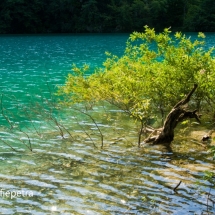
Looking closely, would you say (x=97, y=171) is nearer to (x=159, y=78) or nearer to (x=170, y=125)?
(x=170, y=125)

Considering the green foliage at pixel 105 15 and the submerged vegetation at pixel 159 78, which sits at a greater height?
the green foliage at pixel 105 15

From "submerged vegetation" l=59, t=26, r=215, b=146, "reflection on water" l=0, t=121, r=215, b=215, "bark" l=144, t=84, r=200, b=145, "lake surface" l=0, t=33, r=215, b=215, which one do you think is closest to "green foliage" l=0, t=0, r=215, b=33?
"lake surface" l=0, t=33, r=215, b=215

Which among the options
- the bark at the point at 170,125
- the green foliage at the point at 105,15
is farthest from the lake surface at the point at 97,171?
the green foliage at the point at 105,15

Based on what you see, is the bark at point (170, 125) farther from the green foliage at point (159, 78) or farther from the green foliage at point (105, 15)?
the green foliage at point (105, 15)

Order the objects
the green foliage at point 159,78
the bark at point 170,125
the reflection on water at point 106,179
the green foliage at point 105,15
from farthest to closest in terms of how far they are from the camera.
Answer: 1. the green foliage at point 105,15
2. the green foliage at point 159,78
3. the bark at point 170,125
4. the reflection on water at point 106,179

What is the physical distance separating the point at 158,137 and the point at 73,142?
3170 millimetres

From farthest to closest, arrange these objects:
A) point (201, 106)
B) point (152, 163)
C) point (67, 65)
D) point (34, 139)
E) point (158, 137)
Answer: point (67, 65), point (201, 106), point (34, 139), point (158, 137), point (152, 163)

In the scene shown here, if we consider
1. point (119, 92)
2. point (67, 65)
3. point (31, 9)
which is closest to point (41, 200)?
point (119, 92)

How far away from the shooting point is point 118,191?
9.70 metres

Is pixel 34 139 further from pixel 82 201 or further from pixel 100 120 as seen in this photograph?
pixel 82 201

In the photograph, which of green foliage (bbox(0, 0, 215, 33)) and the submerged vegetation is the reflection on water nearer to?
the submerged vegetation

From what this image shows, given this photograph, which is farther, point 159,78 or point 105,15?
point 105,15

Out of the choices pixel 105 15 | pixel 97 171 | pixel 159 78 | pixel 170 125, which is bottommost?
pixel 97 171

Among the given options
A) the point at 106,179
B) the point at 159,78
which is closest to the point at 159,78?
the point at 159,78
